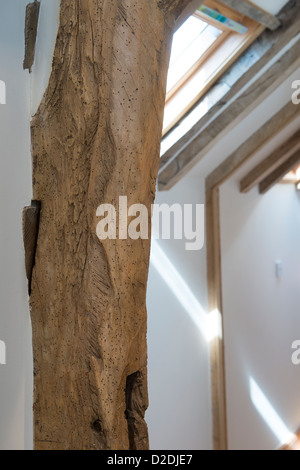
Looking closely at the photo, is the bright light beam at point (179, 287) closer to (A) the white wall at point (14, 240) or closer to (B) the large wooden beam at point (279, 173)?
(B) the large wooden beam at point (279, 173)

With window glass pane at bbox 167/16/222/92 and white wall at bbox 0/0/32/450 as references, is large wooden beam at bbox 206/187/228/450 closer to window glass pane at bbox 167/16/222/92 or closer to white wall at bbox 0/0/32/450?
window glass pane at bbox 167/16/222/92

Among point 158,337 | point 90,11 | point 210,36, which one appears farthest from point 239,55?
point 90,11

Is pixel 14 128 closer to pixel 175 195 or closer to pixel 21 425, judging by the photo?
pixel 21 425

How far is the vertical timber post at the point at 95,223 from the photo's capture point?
3.30 feet

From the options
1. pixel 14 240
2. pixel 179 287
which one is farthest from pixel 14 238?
pixel 179 287

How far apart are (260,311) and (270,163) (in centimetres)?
113

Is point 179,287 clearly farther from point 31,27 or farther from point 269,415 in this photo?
point 31,27

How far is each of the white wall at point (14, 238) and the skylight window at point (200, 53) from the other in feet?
4.44

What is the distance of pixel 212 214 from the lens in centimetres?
350

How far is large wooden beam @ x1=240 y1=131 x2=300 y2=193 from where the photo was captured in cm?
377

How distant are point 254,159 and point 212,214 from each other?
0.55m

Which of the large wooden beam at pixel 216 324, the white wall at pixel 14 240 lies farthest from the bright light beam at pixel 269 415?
the white wall at pixel 14 240

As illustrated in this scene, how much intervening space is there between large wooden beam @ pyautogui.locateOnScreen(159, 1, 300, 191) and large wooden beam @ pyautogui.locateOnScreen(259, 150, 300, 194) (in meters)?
1.33

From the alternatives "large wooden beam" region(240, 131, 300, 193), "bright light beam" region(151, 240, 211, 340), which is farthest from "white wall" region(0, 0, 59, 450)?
"large wooden beam" region(240, 131, 300, 193)
